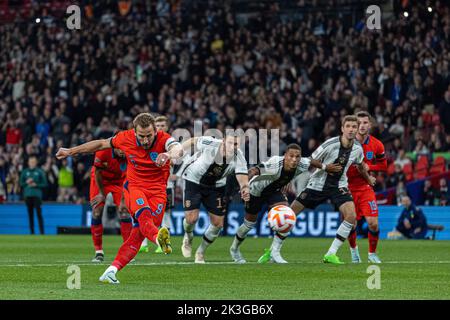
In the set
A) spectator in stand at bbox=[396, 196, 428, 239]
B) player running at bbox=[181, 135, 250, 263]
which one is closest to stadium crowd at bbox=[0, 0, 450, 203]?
spectator in stand at bbox=[396, 196, 428, 239]

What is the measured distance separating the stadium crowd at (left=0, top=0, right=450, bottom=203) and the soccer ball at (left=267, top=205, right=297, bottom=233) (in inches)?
501

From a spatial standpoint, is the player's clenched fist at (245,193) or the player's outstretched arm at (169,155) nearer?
the player's outstretched arm at (169,155)

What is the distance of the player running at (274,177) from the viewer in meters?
17.7

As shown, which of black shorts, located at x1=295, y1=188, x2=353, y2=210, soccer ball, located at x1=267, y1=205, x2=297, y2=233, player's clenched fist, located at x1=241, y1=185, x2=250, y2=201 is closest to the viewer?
player's clenched fist, located at x1=241, y1=185, x2=250, y2=201

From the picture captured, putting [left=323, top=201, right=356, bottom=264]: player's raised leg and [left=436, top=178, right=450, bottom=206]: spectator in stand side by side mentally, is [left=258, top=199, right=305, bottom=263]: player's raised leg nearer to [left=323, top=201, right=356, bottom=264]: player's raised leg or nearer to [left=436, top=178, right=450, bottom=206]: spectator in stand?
[left=323, top=201, right=356, bottom=264]: player's raised leg

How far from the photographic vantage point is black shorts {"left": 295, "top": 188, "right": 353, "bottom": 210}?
18.2 meters

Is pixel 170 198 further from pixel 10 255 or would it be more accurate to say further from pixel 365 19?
pixel 365 19

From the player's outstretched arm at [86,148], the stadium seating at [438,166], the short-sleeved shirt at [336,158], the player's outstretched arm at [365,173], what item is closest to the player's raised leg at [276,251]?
the short-sleeved shirt at [336,158]

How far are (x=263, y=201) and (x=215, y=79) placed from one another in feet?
58.2

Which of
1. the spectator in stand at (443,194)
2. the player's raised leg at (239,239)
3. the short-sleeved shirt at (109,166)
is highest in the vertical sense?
the short-sleeved shirt at (109,166)

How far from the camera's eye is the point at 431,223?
28.8 metres

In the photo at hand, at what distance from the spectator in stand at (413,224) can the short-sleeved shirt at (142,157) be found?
15028 mm

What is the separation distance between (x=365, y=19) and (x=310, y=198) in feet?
56.0

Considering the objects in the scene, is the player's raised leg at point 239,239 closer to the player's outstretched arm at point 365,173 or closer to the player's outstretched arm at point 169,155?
the player's outstretched arm at point 365,173
